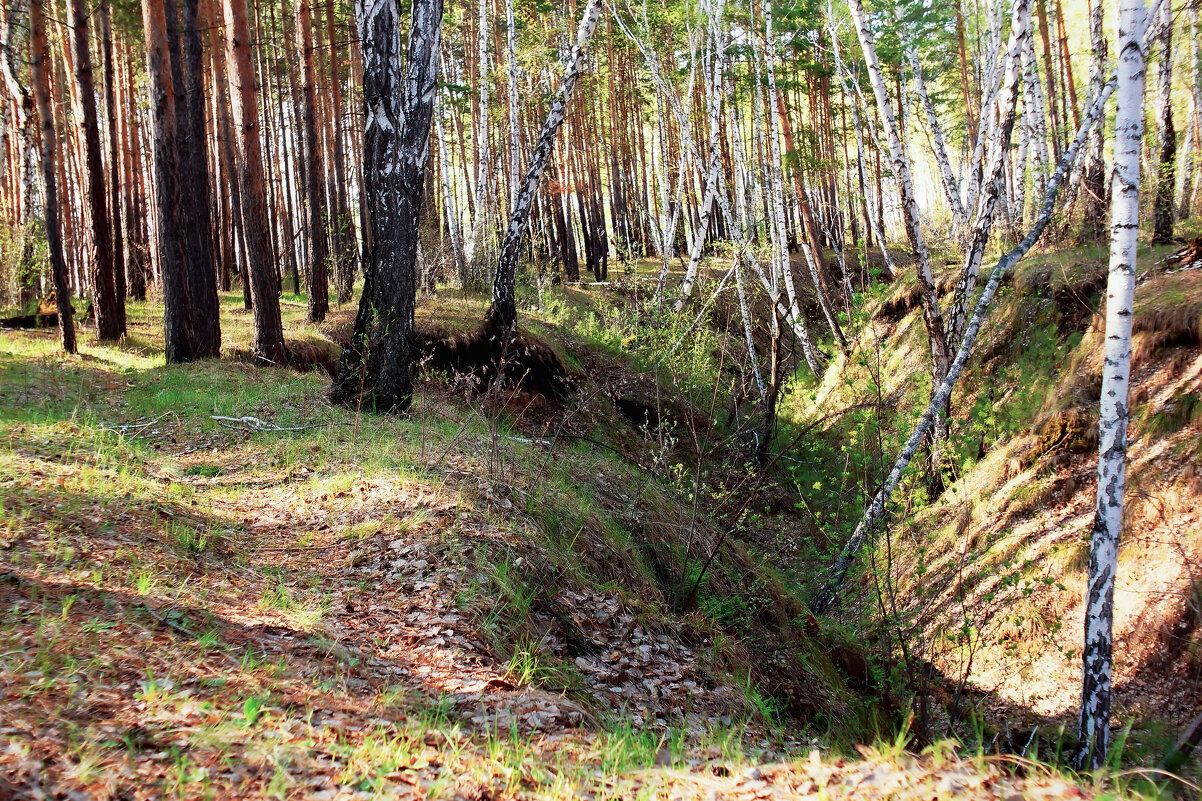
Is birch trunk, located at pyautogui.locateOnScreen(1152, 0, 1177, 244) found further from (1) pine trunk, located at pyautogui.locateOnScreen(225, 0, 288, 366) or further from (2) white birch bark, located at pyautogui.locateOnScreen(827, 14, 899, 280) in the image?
(1) pine trunk, located at pyautogui.locateOnScreen(225, 0, 288, 366)

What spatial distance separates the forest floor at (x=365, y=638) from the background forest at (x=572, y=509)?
0.03m

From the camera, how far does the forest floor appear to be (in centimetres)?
256

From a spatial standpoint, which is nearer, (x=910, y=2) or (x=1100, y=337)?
(x=1100, y=337)

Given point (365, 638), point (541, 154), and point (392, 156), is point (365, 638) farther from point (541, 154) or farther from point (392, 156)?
point (541, 154)

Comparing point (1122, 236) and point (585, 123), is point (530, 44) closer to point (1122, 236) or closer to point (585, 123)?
point (585, 123)

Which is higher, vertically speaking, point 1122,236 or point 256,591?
point 1122,236

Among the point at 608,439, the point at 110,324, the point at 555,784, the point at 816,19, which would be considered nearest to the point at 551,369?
the point at 608,439

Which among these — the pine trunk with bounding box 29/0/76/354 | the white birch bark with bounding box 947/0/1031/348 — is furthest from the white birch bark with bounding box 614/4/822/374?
the pine trunk with bounding box 29/0/76/354

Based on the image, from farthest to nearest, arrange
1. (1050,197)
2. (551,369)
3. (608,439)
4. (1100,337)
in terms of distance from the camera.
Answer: (551,369)
(608,439)
(1100,337)
(1050,197)

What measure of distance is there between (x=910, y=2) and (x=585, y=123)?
37.3 ft

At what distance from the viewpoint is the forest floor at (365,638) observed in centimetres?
256

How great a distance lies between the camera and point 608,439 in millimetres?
10984

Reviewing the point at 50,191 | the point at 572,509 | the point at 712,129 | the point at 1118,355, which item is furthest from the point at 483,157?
the point at 1118,355

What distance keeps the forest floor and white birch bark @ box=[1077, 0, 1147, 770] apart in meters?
1.12
